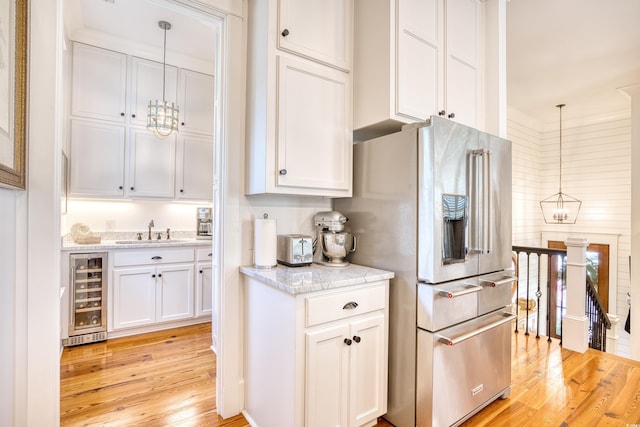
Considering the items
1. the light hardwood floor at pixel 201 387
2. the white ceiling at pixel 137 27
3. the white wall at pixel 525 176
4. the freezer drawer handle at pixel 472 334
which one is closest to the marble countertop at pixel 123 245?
the light hardwood floor at pixel 201 387

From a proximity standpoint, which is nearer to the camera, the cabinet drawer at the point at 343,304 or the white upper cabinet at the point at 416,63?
the cabinet drawer at the point at 343,304

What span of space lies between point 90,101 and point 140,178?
34.5 inches

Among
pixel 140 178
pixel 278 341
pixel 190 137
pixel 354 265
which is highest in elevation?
pixel 190 137

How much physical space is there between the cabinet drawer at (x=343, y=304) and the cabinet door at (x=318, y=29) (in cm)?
142

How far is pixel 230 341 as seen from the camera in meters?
2.01

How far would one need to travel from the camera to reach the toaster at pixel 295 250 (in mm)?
1998

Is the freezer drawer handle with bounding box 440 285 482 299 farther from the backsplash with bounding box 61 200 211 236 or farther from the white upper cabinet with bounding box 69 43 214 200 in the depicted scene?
the backsplash with bounding box 61 200 211 236

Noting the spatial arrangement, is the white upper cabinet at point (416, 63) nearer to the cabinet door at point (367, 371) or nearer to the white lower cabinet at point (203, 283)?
the cabinet door at point (367, 371)

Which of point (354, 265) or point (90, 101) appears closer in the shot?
point (354, 265)

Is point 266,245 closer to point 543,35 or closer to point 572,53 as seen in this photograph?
point 543,35

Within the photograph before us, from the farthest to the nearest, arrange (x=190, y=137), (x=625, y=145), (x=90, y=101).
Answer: (x=625, y=145) < (x=190, y=137) < (x=90, y=101)

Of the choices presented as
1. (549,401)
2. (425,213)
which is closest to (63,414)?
(425,213)

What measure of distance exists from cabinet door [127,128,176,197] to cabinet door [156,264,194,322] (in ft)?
2.95

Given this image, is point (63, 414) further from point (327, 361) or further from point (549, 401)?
point (549, 401)
